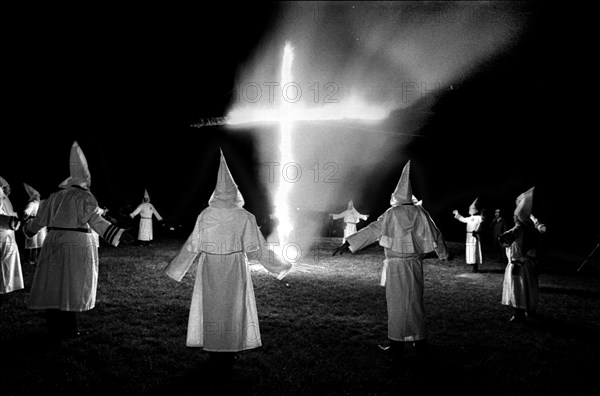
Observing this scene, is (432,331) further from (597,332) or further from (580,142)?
(580,142)

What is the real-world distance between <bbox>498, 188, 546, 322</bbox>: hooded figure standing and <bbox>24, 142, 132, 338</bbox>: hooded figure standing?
649cm

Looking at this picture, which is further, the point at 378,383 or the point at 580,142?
the point at 580,142

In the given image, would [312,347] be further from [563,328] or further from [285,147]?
[285,147]

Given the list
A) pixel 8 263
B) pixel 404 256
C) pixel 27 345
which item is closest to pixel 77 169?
pixel 27 345

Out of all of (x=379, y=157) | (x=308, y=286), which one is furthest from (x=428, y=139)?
(x=308, y=286)

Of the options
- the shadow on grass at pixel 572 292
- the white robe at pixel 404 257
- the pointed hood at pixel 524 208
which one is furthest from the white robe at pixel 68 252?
the shadow on grass at pixel 572 292

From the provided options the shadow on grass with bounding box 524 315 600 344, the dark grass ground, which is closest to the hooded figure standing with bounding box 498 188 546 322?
the shadow on grass with bounding box 524 315 600 344

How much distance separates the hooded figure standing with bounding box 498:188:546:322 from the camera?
796cm

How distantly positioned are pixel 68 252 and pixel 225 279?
102 inches

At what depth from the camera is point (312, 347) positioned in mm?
6293

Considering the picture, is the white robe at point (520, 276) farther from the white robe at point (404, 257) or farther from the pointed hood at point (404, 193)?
the pointed hood at point (404, 193)

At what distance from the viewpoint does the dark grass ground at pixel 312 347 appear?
16.5ft

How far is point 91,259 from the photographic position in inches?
263

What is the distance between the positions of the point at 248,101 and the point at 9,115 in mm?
19622
